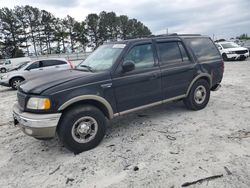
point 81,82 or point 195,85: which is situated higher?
point 81,82

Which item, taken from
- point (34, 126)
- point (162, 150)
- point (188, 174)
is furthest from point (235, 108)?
point (34, 126)

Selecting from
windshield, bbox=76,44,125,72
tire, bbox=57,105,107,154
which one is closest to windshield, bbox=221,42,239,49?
windshield, bbox=76,44,125,72

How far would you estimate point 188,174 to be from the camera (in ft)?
9.37

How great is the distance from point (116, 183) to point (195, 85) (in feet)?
10.5

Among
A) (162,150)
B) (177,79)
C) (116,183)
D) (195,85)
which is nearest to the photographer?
(116,183)

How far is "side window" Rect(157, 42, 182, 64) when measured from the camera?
4.56 meters

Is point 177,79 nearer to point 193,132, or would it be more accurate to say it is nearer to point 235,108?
point 193,132

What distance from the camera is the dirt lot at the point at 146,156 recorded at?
286 cm

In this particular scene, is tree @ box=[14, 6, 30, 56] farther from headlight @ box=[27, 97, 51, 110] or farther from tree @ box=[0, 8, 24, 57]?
headlight @ box=[27, 97, 51, 110]

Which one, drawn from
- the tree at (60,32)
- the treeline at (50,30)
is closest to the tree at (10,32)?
the treeline at (50,30)

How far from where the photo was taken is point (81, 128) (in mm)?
3576

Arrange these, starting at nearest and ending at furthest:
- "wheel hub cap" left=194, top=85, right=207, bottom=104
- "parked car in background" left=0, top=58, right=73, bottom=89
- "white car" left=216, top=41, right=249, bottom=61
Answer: "wheel hub cap" left=194, top=85, right=207, bottom=104 < "parked car in background" left=0, top=58, right=73, bottom=89 < "white car" left=216, top=41, right=249, bottom=61

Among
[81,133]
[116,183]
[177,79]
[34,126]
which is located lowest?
[116,183]

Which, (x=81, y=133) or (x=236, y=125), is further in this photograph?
(x=236, y=125)
